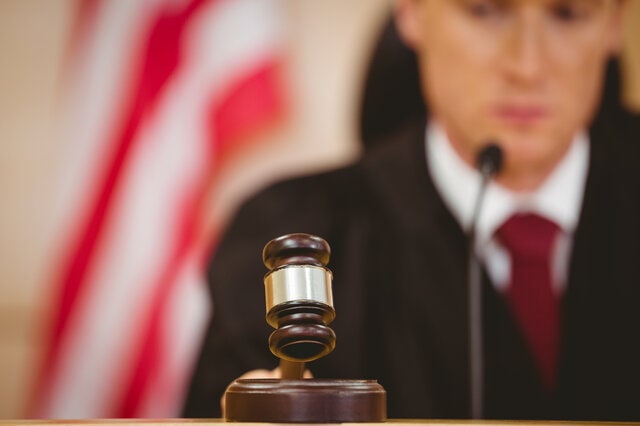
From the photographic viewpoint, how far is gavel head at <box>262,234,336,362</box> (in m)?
0.72

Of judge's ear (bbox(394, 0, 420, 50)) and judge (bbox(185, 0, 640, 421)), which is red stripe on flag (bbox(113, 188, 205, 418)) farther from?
judge's ear (bbox(394, 0, 420, 50))

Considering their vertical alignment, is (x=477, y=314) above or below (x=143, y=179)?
below

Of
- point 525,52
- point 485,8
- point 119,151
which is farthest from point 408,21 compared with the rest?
point 119,151

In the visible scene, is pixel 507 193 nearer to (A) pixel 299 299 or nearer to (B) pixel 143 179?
(B) pixel 143 179

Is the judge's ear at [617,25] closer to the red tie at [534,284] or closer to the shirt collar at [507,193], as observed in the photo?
the shirt collar at [507,193]

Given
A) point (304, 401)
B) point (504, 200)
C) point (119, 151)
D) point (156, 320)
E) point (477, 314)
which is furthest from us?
point (119, 151)

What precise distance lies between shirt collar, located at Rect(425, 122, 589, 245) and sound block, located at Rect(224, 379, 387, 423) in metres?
1.00

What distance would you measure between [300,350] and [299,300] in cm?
5

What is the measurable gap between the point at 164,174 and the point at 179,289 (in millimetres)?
306

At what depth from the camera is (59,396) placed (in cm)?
178

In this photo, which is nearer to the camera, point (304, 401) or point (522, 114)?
point (304, 401)

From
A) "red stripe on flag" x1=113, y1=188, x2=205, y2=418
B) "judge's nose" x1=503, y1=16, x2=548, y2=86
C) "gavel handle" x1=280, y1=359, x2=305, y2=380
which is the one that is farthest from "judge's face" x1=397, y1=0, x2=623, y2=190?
"gavel handle" x1=280, y1=359, x2=305, y2=380

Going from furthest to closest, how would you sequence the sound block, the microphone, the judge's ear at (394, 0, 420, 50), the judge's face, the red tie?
1. the judge's ear at (394, 0, 420, 50)
2. the judge's face
3. the red tie
4. the microphone
5. the sound block

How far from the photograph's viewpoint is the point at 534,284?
1.67 m
